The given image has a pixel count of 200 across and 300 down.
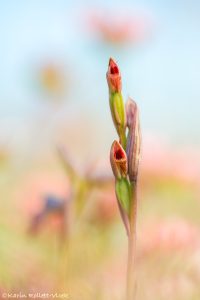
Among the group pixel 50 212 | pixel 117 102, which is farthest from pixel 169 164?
pixel 117 102

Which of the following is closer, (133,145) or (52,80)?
(133,145)

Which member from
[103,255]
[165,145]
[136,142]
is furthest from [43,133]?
[136,142]

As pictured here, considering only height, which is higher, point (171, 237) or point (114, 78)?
point (114, 78)

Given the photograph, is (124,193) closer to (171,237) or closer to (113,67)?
(113,67)

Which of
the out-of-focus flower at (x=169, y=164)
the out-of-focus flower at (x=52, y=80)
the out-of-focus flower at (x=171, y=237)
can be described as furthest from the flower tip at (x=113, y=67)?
the out-of-focus flower at (x=52, y=80)

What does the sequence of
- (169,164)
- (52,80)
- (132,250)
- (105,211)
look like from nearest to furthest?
1. (132,250)
2. (105,211)
3. (169,164)
4. (52,80)

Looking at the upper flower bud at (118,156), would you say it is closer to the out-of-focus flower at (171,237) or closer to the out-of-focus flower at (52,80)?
the out-of-focus flower at (171,237)

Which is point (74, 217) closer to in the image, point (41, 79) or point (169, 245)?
point (169, 245)
